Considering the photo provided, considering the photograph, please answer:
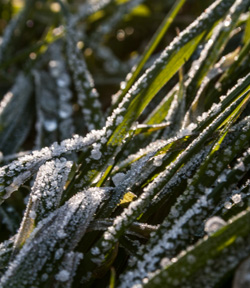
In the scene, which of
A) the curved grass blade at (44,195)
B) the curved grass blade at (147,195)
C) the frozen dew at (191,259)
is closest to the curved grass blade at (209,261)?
the frozen dew at (191,259)

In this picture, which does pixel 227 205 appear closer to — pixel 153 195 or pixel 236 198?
pixel 236 198

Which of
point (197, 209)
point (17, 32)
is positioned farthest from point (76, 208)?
point (17, 32)

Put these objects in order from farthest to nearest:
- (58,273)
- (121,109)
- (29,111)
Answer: (29,111) < (121,109) < (58,273)

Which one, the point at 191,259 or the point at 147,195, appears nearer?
the point at 191,259

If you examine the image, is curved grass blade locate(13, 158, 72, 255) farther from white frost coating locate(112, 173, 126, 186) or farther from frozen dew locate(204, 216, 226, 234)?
frozen dew locate(204, 216, 226, 234)

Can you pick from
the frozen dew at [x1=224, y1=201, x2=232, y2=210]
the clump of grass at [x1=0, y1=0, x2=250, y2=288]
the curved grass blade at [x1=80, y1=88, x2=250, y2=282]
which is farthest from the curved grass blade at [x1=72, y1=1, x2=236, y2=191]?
the frozen dew at [x1=224, y1=201, x2=232, y2=210]

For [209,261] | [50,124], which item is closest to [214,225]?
[209,261]

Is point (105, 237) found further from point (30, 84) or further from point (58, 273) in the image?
point (30, 84)
